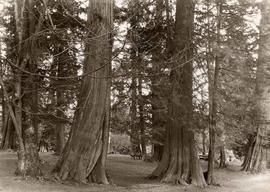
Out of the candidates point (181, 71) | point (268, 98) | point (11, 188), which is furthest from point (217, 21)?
point (11, 188)

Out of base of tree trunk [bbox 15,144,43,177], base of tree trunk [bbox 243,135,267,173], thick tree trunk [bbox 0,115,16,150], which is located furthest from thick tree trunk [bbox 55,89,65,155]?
base of tree trunk [bbox 243,135,267,173]

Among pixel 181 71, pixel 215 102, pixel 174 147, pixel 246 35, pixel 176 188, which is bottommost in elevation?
pixel 176 188

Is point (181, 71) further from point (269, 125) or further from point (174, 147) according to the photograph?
point (269, 125)

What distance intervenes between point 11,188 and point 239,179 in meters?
10.4

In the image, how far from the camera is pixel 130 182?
555 inches

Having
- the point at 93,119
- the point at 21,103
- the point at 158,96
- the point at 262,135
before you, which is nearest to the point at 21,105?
the point at 21,103

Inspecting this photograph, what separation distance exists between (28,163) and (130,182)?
356 cm

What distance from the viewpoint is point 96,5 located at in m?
13.7

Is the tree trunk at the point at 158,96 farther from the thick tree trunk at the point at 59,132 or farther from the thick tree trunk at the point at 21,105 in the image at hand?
the thick tree trunk at the point at 59,132

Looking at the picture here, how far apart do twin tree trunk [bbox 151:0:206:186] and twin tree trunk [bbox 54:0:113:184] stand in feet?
8.14

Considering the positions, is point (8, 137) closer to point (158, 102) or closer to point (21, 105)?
point (21, 105)

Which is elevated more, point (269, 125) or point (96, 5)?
point (96, 5)

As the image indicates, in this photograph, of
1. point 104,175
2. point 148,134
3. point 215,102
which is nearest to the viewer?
point 104,175

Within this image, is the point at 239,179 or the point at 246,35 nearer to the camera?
the point at 246,35
